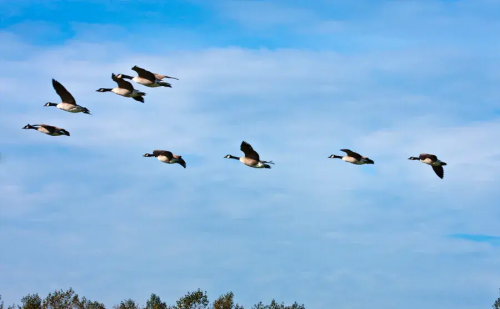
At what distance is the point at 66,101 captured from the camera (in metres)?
Answer: 39.4

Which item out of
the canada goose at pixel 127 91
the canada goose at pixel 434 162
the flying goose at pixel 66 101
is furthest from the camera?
the canada goose at pixel 434 162

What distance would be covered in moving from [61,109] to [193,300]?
Result: 38090 millimetres

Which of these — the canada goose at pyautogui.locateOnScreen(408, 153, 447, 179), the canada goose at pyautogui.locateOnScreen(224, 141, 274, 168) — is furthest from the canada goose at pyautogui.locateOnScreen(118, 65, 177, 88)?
the canada goose at pyautogui.locateOnScreen(408, 153, 447, 179)

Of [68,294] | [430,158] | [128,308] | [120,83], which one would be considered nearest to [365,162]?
[430,158]

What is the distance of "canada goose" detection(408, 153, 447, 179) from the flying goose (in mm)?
16725

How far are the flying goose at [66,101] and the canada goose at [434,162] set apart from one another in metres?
16.7

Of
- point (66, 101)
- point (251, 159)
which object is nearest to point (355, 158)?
point (251, 159)

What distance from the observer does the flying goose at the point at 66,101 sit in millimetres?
38344

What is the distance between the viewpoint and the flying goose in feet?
126

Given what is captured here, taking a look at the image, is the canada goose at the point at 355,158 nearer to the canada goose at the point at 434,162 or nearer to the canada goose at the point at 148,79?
the canada goose at the point at 434,162

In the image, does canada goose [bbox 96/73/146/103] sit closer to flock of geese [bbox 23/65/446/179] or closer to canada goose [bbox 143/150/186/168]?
flock of geese [bbox 23/65/446/179]

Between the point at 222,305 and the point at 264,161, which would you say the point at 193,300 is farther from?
the point at 264,161

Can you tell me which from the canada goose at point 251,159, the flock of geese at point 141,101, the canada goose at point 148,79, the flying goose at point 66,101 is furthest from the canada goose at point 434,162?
the flying goose at point 66,101

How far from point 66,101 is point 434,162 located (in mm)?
18483
